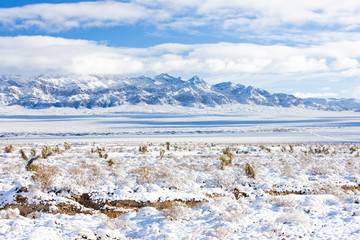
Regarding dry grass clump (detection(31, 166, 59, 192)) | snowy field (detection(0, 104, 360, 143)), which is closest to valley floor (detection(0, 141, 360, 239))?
dry grass clump (detection(31, 166, 59, 192))

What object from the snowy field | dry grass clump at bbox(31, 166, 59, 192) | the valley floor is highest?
dry grass clump at bbox(31, 166, 59, 192)

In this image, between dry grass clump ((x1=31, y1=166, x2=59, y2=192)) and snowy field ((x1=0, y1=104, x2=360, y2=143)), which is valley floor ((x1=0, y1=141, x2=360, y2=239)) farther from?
snowy field ((x1=0, y1=104, x2=360, y2=143))

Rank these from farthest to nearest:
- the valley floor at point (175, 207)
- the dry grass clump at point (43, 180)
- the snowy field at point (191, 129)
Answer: the snowy field at point (191, 129) → the dry grass clump at point (43, 180) → the valley floor at point (175, 207)

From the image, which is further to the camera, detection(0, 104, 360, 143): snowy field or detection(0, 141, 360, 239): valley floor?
detection(0, 104, 360, 143): snowy field

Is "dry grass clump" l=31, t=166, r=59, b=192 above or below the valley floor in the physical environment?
above

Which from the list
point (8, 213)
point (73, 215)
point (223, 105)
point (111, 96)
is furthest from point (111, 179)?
point (111, 96)

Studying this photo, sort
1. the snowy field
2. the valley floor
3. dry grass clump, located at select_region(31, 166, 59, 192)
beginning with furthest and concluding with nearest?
the snowy field, dry grass clump, located at select_region(31, 166, 59, 192), the valley floor

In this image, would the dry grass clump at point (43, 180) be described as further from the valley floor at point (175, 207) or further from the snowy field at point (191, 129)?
the snowy field at point (191, 129)

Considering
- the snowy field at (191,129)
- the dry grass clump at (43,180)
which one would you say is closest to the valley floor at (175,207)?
the dry grass clump at (43,180)

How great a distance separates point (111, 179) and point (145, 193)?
222 cm

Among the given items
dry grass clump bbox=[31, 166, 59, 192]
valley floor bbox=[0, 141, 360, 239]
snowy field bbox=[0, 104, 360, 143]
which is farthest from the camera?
snowy field bbox=[0, 104, 360, 143]

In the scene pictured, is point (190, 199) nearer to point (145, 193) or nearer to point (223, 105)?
point (145, 193)

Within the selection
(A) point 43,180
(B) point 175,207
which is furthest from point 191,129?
(B) point 175,207

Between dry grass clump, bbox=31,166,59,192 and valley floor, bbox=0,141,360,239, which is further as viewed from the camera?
dry grass clump, bbox=31,166,59,192
